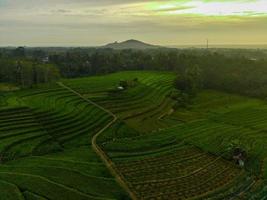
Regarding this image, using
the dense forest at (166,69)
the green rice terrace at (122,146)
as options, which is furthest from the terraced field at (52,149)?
the dense forest at (166,69)

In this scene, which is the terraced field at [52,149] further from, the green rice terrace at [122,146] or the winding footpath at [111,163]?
the winding footpath at [111,163]

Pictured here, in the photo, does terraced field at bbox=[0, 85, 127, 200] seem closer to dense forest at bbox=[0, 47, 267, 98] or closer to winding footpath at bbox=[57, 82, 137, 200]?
winding footpath at bbox=[57, 82, 137, 200]

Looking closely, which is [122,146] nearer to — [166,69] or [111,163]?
[111,163]

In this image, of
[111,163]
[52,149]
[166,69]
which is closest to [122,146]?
[111,163]

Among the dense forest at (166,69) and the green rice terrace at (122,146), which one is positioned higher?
the dense forest at (166,69)

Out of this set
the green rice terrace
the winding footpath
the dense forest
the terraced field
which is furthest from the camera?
the dense forest

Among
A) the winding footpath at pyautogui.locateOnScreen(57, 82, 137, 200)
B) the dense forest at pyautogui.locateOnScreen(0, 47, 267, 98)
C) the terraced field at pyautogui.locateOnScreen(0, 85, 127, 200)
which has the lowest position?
the winding footpath at pyautogui.locateOnScreen(57, 82, 137, 200)

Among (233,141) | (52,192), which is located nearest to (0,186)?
(52,192)

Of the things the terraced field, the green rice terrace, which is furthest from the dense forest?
the terraced field
